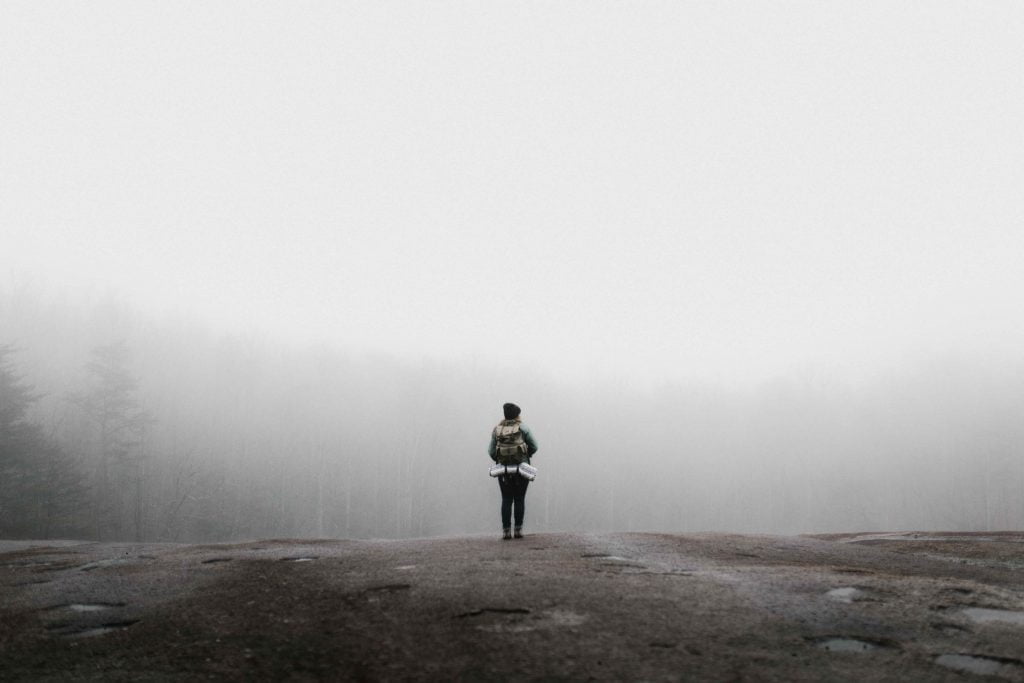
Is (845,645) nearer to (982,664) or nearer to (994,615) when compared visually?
(982,664)

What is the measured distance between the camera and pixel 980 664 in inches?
189

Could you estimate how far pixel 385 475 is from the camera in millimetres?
79750

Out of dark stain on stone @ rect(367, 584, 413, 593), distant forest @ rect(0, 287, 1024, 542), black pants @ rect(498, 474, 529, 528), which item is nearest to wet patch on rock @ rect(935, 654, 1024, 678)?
dark stain on stone @ rect(367, 584, 413, 593)

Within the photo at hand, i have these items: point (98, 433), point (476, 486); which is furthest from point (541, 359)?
point (98, 433)

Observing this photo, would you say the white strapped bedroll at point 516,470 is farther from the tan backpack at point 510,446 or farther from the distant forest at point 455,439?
the distant forest at point 455,439

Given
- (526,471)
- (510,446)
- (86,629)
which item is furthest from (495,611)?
(510,446)

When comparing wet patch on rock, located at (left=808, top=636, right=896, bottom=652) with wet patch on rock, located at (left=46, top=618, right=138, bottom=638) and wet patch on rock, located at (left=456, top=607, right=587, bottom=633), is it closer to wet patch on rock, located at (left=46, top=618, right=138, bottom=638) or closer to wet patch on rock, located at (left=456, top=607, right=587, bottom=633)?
wet patch on rock, located at (left=456, top=607, right=587, bottom=633)

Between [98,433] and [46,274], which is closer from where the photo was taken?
[98,433]

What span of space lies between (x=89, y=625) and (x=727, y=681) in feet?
19.9

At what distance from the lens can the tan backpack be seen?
13.0 m

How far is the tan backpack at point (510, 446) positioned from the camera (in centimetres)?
1301

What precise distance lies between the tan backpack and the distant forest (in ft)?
155

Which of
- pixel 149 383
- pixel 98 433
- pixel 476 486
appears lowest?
pixel 476 486

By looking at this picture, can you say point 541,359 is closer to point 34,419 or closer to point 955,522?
point 955,522
